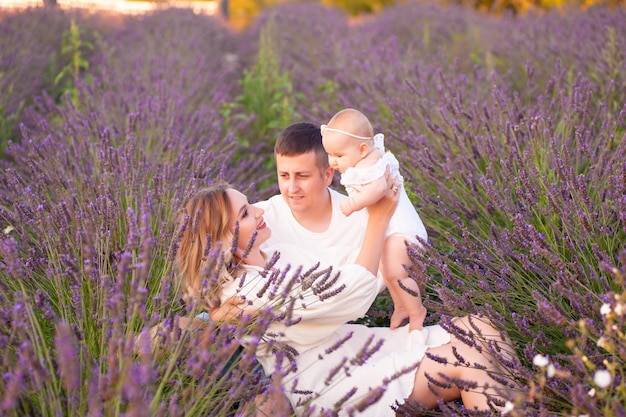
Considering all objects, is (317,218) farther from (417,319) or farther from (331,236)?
(417,319)

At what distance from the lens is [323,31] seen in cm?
827

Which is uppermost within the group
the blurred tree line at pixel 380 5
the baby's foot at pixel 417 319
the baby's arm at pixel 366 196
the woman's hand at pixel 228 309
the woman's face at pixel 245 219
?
the baby's arm at pixel 366 196

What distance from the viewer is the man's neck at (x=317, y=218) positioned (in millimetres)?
2734

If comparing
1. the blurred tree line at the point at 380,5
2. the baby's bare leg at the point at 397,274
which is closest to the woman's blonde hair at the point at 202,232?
the baby's bare leg at the point at 397,274

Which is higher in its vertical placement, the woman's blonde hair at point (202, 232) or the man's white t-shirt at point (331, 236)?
the woman's blonde hair at point (202, 232)

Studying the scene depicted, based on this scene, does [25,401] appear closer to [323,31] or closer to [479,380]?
[479,380]

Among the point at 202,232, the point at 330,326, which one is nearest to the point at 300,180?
the point at 202,232

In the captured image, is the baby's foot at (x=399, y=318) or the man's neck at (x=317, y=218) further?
the man's neck at (x=317, y=218)

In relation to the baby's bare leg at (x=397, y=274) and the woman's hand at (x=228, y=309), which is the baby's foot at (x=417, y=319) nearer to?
the baby's bare leg at (x=397, y=274)

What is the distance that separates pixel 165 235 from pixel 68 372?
1085 mm

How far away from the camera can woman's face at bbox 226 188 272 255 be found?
2406 millimetres

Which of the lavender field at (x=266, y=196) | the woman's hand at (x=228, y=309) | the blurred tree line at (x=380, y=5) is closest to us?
the lavender field at (x=266, y=196)

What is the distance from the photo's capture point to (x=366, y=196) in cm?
247

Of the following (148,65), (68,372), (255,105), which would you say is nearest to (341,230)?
(68,372)
